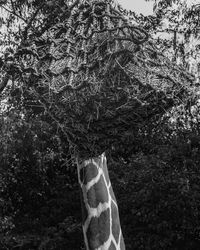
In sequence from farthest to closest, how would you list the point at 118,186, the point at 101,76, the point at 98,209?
the point at 118,186 → the point at 98,209 → the point at 101,76

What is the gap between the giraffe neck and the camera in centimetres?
334

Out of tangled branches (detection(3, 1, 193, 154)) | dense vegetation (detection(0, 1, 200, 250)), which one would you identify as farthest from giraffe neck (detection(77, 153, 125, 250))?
dense vegetation (detection(0, 1, 200, 250))

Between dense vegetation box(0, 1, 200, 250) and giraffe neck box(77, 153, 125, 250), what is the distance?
3.49 m

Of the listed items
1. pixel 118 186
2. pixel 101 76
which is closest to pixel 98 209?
pixel 101 76

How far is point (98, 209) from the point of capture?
3.40m

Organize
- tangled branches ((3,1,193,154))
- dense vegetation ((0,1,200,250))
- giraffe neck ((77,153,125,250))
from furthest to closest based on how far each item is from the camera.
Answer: dense vegetation ((0,1,200,250)) < giraffe neck ((77,153,125,250)) < tangled branches ((3,1,193,154))

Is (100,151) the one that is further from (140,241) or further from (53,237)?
(53,237)

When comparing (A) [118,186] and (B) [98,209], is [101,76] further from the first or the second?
(A) [118,186]

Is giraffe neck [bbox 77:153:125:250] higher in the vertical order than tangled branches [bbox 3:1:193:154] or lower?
lower

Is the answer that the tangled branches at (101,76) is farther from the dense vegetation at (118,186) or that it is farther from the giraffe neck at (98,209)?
the dense vegetation at (118,186)

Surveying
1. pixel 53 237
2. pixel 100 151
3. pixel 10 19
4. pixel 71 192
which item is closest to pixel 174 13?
pixel 10 19

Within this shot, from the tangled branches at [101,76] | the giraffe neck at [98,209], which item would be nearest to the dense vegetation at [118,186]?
the giraffe neck at [98,209]

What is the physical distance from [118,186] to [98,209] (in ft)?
16.8

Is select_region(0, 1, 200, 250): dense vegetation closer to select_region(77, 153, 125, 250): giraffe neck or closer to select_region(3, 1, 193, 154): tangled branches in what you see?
select_region(77, 153, 125, 250): giraffe neck
